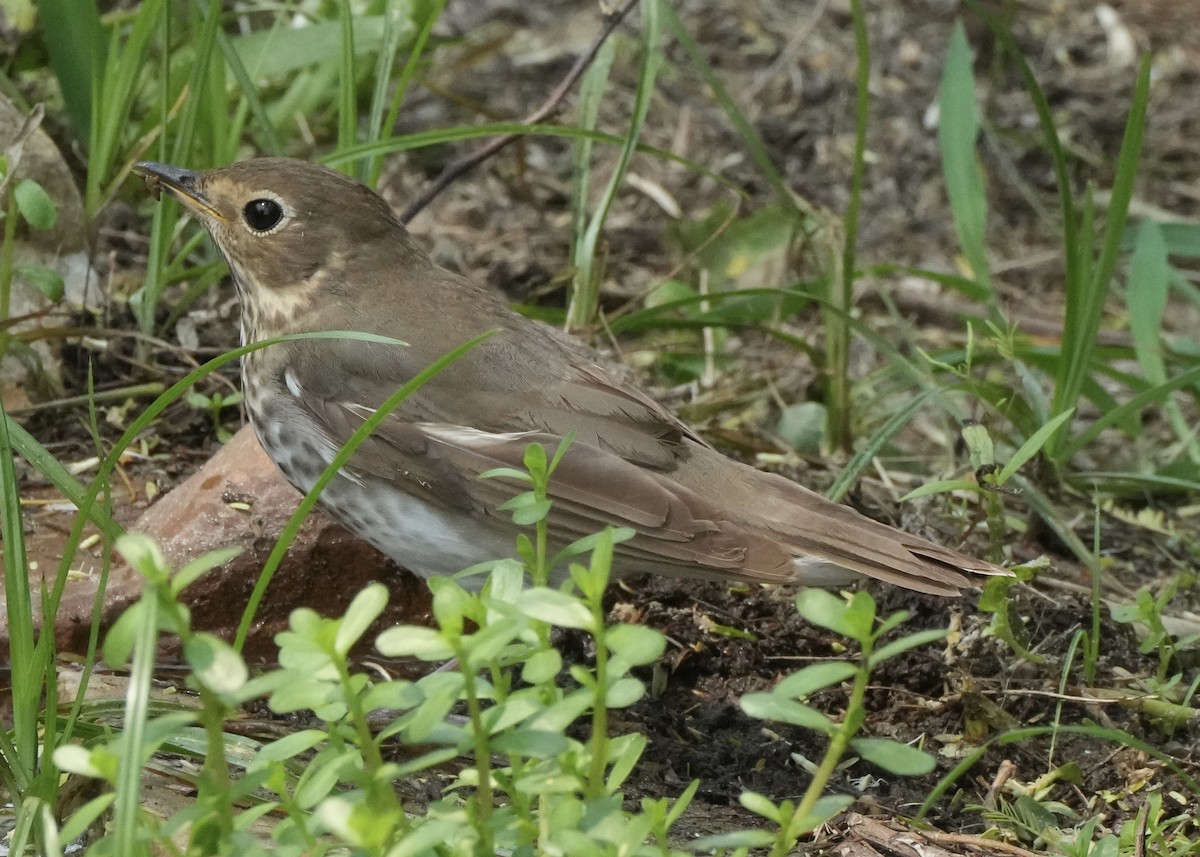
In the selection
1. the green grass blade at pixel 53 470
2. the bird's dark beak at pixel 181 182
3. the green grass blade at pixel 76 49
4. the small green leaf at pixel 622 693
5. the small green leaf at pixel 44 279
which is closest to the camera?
the small green leaf at pixel 622 693

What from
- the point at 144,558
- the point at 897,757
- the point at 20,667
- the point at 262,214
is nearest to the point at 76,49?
the point at 262,214

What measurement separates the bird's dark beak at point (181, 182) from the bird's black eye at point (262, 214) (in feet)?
0.28

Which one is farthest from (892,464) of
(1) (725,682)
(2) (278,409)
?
(2) (278,409)

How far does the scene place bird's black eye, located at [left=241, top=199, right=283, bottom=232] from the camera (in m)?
4.00

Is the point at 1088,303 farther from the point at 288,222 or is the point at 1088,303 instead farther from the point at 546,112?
the point at 288,222

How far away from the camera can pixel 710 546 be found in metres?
3.45

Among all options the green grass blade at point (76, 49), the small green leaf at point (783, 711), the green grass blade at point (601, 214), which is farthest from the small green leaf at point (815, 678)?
the green grass blade at point (76, 49)

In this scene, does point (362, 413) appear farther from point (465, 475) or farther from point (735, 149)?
point (735, 149)

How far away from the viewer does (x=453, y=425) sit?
12.2 feet

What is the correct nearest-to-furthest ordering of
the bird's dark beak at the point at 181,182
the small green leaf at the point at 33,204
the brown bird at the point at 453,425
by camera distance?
1. the brown bird at the point at 453,425
2. the small green leaf at the point at 33,204
3. the bird's dark beak at the point at 181,182

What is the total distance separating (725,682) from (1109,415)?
1267 mm

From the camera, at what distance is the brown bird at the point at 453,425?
351 centimetres

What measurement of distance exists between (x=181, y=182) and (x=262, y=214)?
0.77 feet

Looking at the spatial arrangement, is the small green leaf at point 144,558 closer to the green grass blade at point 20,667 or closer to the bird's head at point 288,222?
the green grass blade at point 20,667
